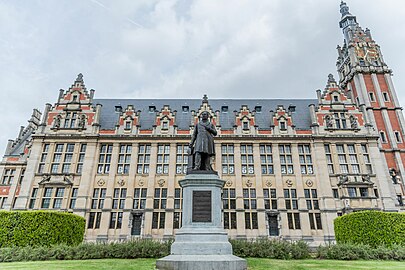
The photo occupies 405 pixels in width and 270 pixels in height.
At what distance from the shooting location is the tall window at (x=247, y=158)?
2997cm

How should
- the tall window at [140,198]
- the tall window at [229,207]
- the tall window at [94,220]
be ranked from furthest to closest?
the tall window at [140,198]
the tall window at [229,207]
the tall window at [94,220]

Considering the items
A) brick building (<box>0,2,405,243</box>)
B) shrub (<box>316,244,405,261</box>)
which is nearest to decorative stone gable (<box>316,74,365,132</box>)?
brick building (<box>0,2,405,243</box>)

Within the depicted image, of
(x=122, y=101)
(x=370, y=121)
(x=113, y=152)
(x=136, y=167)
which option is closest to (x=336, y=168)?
(x=370, y=121)

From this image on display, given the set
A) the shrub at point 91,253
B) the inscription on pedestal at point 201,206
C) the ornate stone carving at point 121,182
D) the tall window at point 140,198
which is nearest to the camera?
the inscription on pedestal at point 201,206

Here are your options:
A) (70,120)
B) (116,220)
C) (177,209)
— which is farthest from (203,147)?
(70,120)

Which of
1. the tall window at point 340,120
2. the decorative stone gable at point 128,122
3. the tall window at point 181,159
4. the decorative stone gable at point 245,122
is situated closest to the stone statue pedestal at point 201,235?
the tall window at point 181,159

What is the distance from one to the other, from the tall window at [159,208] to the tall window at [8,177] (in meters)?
18.8

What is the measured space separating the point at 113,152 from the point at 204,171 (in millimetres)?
21551

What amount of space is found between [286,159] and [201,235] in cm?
2257

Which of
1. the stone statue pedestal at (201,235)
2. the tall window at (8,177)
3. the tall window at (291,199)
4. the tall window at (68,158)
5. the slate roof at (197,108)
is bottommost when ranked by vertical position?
the stone statue pedestal at (201,235)

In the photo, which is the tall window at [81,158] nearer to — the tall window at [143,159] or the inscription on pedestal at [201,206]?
the tall window at [143,159]

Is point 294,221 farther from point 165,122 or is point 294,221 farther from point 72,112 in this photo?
point 72,112

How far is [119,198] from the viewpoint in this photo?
28484 mm

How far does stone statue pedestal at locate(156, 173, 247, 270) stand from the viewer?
8.15 meters
